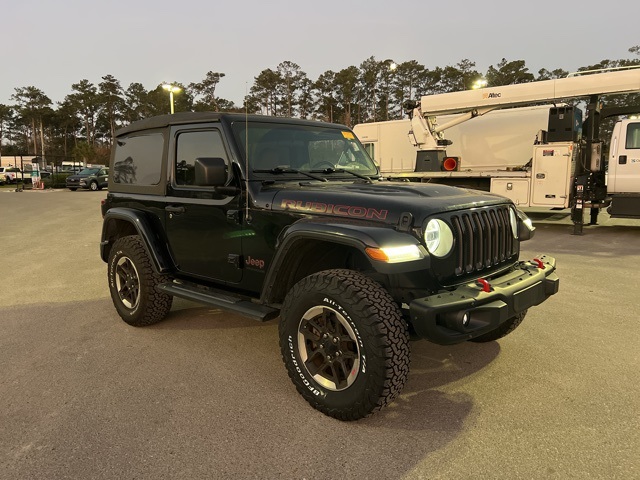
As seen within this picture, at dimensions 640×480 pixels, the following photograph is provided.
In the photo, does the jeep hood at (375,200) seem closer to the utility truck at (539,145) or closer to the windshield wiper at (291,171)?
the windshield wiper at (291,171)

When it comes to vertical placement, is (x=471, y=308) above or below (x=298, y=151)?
below

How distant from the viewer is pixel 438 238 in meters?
2.95

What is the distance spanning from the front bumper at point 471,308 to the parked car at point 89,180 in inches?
1343

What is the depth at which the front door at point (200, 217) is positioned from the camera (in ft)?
12.3

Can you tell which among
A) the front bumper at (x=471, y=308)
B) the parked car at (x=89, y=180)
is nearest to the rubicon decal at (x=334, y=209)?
the front bumper at (x=471, y=308)

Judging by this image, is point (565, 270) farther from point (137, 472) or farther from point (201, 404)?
point (137, 472)

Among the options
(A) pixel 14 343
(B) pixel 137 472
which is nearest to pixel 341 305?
(B) pixel 137 472

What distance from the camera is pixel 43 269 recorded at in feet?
24.5

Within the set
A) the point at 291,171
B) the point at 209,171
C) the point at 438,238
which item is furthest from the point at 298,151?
the point at 438,238

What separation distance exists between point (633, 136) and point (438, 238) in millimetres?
10163

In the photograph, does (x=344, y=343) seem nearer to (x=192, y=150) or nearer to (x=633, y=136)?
(x=192, y=150)

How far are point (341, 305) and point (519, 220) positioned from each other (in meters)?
1.90

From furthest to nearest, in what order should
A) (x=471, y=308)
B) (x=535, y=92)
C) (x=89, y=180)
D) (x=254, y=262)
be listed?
(x=89, y=180) < (x=535, y=92) < (x=254, y=262) < (x=471, y=308)

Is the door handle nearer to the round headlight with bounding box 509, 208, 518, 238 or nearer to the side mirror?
the side mirror
